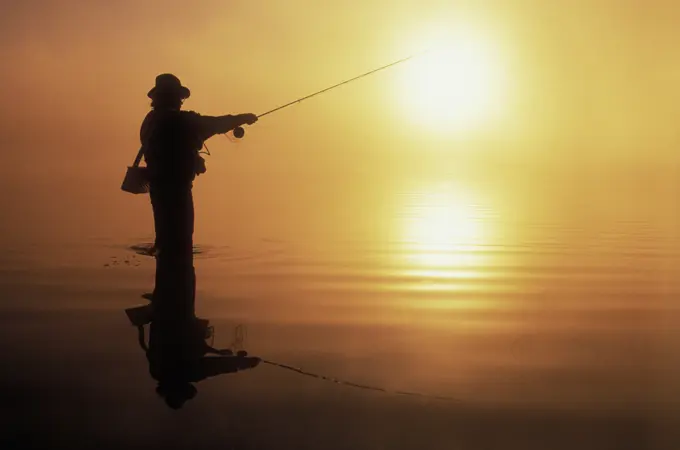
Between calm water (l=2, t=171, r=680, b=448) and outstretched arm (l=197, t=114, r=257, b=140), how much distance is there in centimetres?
244

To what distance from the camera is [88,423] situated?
19.7 feet

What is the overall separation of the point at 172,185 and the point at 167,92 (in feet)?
3.84

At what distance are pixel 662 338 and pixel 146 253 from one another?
468 inches

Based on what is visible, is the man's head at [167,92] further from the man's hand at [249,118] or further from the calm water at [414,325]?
the calm water at [414,325]

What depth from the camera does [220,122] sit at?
10.1 meters

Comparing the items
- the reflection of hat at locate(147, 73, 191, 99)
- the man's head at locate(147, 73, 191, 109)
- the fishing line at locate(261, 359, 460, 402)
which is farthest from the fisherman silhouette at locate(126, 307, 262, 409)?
the reflection of hat at locate(147, 73, 191, 99)

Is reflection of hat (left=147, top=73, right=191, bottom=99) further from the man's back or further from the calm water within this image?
the calm water

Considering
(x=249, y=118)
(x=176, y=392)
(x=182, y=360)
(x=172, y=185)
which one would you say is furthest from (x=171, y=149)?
(x=176, y=392)

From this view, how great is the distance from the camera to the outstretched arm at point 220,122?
9883 millimetres

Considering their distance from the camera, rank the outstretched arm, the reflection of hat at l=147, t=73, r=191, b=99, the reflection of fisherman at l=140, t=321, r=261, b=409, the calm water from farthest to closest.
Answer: the outstretched arm
the reflection of hat at l=147, t=73, r=191, b=99
the reflection of fisherman at l=140, t=321, r=261, b=409
the calm water

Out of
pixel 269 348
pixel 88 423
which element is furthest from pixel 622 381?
pixel 88 423

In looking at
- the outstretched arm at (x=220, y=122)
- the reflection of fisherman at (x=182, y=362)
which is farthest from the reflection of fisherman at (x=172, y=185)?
the reflection of fisherman at (x=182, y=362)

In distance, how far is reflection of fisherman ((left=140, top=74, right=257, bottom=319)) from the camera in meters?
9.52

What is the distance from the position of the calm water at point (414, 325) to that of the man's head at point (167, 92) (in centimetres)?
281
